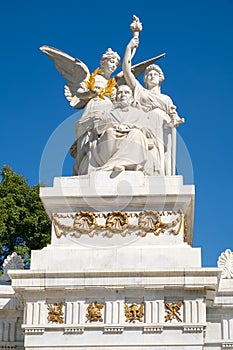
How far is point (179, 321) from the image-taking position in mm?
16500

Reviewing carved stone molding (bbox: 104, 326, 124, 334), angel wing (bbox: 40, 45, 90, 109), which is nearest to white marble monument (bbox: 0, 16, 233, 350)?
carved stone molding (bbox: 104, 326, 124, 334)

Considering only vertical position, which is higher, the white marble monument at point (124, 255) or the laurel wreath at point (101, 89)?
the laurel wreath at point (101, 89)

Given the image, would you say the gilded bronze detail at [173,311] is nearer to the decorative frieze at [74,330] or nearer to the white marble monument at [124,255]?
the white marble monument at [124,255]

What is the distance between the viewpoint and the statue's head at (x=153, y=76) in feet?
65.4

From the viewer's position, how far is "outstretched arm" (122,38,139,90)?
1988 centimetres

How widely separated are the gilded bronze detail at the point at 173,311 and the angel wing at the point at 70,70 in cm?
603

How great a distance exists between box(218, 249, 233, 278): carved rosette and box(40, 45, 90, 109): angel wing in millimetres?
5202

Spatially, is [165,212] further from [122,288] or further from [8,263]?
[8,263]

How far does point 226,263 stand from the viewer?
18.0 m

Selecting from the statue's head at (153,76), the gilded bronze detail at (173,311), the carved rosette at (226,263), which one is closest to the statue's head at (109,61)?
the statue's head at (153,76)

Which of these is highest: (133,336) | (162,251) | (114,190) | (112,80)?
(112,80)

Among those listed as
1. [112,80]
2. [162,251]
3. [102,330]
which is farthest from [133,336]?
[112,80]

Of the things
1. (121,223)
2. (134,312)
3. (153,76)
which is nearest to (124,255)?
(121,223)

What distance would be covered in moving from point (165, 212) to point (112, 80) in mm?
4144
